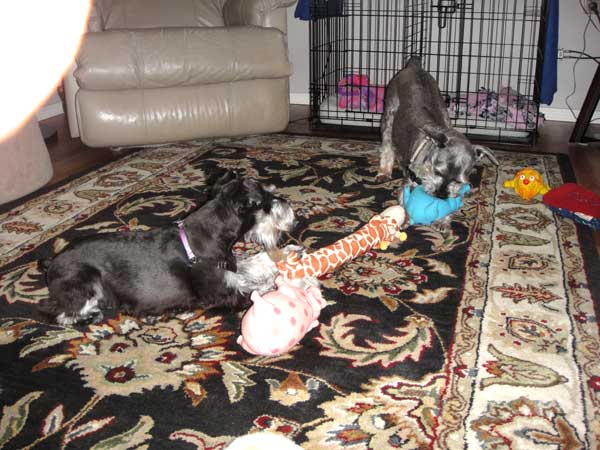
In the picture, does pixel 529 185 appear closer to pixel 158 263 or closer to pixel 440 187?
pixel 440 187

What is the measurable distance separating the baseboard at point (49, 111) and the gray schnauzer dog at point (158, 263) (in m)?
4.37

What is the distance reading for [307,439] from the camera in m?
1.82

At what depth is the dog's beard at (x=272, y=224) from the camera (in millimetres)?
2496

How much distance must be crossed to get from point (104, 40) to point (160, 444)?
3.68 meters

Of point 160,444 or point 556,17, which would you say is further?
point 556,17

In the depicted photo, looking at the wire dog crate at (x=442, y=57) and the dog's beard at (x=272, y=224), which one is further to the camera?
the wire dog crate at (x=442, y=57)

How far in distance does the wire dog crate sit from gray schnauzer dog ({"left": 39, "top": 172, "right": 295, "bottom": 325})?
3555mm

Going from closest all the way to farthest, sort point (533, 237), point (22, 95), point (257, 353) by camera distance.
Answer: point (257, 353) < point (533, 237) < point (22, 95)

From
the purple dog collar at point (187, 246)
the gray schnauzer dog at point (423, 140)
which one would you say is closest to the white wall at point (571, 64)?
the gray schnauzer dog at point (423, 140)

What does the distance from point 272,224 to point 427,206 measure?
120cm

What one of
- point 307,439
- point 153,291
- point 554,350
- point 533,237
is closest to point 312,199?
point 533,237

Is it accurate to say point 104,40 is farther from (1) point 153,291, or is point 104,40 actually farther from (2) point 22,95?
(1) point 153,291

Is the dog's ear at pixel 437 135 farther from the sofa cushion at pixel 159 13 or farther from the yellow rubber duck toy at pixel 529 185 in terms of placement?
Result: the sofa cushion at pixel 159 13

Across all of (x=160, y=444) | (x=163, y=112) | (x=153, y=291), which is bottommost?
(x=160, y=444)
